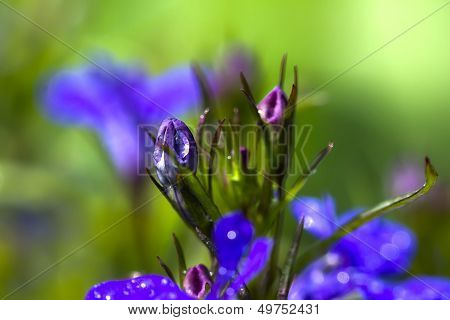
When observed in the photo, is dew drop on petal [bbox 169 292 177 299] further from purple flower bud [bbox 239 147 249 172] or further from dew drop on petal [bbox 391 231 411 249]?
dew drop on petal [bbox 391 231 411 249]

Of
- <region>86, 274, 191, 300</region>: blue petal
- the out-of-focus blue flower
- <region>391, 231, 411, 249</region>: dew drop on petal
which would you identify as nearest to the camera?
<region>86, 274, 191, 300</region>: blue petal

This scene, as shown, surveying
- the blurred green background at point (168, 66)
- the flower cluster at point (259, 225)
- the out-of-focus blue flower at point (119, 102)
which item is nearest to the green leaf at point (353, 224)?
the flower cluster at point (259, 225)

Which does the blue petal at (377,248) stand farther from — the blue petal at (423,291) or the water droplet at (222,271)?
the water droplet at (222,271)

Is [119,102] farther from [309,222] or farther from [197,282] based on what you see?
[197,282]

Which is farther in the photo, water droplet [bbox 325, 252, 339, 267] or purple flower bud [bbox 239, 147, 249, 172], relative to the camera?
water droplet [bbox 325, 252, 339, 267]

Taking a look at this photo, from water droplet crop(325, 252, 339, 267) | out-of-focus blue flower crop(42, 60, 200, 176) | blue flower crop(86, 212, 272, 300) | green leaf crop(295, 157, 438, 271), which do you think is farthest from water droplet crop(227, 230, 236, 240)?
out-of-focus blue flower crop(42, 60, 200, 176)

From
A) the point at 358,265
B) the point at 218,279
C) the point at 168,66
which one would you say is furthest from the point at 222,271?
the point at 168,66
